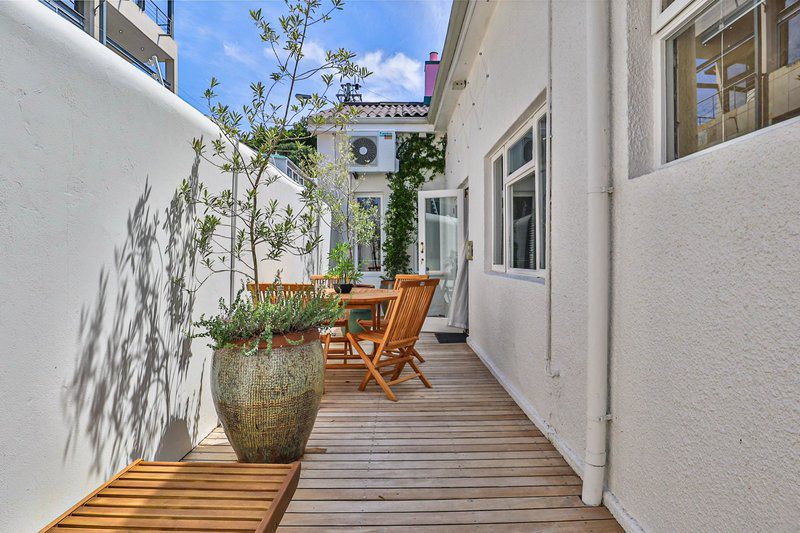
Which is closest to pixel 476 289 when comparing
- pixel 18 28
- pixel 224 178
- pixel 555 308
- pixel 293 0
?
pixel 555 308

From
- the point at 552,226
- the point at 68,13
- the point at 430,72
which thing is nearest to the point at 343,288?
the point at 552,226

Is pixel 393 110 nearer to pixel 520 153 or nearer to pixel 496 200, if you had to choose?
pixel 496 200

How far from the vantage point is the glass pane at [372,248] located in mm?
8266

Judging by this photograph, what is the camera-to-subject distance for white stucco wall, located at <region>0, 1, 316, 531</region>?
51.4 inches

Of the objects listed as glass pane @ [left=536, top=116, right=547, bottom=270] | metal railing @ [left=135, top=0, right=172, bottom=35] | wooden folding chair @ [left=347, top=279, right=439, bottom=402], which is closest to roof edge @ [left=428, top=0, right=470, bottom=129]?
glass pane @ [left=536, top=116, right=547, bottom=270]

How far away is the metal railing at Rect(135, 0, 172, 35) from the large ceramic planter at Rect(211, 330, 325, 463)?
13.9m

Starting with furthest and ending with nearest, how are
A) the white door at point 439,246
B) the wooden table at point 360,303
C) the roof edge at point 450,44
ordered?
1. the white door at point 439,246
2. the roof edge at point 450,44
3. the wooden table at point 360,303

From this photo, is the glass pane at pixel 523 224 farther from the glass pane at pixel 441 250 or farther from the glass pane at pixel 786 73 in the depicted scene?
the glass pane at pixel 441 250

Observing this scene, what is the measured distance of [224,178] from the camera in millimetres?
2918

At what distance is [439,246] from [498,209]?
207 centimetres

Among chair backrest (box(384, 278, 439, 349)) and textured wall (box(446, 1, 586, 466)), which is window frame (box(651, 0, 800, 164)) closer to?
textured wall (box(446, 1, 586, 466))

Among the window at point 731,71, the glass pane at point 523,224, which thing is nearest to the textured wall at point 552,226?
the glass pane at point 523,224

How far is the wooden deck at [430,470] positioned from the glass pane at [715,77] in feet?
5.20

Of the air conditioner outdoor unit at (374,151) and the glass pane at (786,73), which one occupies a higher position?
the air conditioner outdoor unit at (374,151)
